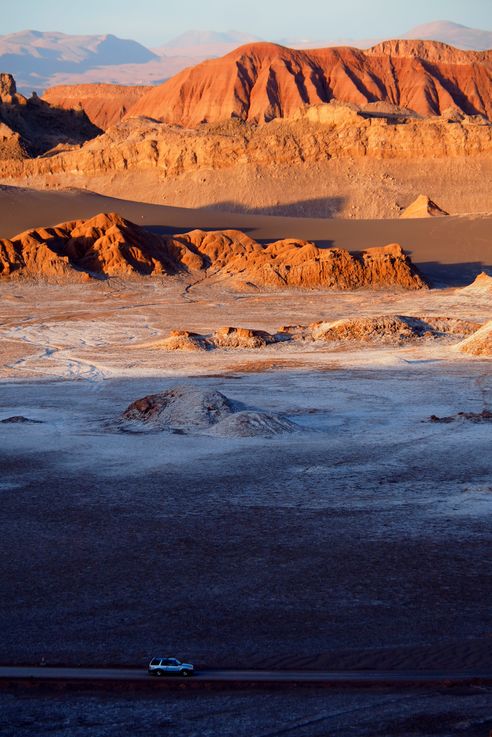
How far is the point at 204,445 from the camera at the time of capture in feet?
46.8

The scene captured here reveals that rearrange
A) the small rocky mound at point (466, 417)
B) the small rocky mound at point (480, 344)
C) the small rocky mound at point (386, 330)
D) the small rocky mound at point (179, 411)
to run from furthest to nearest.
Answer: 1. the small rocky mound at point (386, 330)
2. the small rocky mound at point (480, 344)
3. the small rocky mound at point (466, 417)
4. the small rocky mound at point (179, 411)

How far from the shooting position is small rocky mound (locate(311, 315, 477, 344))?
26.6 meters

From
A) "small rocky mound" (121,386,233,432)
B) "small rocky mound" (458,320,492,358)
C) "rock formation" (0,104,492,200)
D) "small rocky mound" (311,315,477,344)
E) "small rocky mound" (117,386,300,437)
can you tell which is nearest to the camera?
"small rocky mound" (117,386,300,437)

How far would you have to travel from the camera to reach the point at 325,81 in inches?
4966

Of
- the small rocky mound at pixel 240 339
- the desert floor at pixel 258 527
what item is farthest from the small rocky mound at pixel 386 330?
the desert floor at pixel 258 527

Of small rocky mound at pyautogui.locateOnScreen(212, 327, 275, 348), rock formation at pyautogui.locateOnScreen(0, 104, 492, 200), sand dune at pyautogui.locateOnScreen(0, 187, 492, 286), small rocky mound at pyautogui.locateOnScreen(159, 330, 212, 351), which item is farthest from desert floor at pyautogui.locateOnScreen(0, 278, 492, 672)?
rock formation at pyautogui.locateOnScreen(0, 104, 492, 200)

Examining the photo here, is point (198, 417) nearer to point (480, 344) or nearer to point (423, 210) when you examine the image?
point (480, 344)

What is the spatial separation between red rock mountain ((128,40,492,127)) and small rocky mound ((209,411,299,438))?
10621 centimetres

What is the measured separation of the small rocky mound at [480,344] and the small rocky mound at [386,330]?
2.43 m

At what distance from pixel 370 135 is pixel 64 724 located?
64.1 m

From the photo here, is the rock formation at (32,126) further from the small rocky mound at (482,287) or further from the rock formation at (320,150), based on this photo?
the small rocky mound at (482,287)

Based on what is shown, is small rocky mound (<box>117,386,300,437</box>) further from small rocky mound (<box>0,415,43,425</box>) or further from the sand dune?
the sand dune

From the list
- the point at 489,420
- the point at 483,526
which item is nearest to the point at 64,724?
the point at 483,526

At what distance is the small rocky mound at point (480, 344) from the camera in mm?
23438
